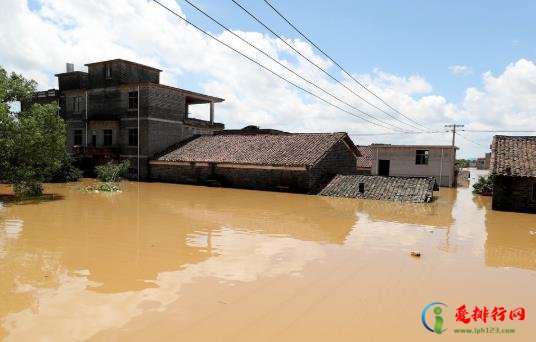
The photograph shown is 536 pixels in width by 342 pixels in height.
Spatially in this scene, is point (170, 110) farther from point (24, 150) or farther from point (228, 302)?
point (228, 302)

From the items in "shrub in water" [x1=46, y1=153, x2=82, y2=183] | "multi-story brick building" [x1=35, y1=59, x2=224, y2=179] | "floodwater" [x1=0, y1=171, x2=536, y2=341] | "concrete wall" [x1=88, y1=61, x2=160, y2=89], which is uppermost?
"concrete wall" [x1=88, y1=61, x2=160, y2=89]

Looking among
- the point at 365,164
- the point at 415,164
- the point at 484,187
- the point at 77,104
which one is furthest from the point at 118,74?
the point at 484,187

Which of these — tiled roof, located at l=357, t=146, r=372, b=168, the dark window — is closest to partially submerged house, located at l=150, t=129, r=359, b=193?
tiled roof, located at l=357, t=146, r=372, b=168

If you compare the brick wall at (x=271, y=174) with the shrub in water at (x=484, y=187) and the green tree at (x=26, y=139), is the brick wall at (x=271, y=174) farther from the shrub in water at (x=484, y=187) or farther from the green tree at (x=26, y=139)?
the green tree at (x=26, y=139)

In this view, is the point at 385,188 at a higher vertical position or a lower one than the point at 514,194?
lower

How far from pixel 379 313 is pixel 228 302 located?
2.41 meters

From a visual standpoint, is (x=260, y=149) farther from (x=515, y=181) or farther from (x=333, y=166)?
(x=515, y=181)

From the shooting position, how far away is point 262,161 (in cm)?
2536

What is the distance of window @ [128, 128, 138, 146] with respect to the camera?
3122 cm

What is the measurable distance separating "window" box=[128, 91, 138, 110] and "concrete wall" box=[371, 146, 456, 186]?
2180cm

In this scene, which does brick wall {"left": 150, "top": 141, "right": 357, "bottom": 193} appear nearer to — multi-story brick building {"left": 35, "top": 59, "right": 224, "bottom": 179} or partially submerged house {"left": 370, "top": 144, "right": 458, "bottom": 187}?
multi-story brick building {"left": 35, "top": 59, "right": 224, "bottom": 179}

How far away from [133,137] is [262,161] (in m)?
12.7

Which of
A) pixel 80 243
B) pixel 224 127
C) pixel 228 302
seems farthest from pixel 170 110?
pixel 228 302

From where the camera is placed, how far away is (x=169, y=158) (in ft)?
97.1
